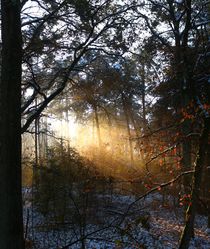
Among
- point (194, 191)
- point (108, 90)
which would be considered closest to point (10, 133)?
point (194, 191)

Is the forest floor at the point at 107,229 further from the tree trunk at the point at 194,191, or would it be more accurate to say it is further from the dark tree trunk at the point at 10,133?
the tree trunk at the point at 194,191

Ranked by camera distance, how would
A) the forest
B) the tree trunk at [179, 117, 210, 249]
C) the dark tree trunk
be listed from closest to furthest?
the tree trunk at [179, 117, 210, 249], the dark tree trunk, the forest

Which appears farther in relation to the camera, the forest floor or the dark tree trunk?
the forest floor

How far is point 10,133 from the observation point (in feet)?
19.2

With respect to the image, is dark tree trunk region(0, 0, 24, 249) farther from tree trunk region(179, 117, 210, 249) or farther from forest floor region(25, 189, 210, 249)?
forest floor region(25, 189, 210, 249)

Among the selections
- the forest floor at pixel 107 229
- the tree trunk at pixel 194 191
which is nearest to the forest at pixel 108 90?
the forest floor at pixel 107 229

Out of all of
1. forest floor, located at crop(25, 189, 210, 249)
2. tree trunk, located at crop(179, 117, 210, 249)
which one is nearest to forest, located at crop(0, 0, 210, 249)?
forest floor, located at crop(25, 189, 210, 249)

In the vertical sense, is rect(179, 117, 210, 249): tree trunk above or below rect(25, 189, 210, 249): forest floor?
above

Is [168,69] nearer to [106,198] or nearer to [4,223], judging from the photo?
[106,198]

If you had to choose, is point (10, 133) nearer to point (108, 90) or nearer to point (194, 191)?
point (194, 191)

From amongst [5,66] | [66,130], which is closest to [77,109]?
[5,66]

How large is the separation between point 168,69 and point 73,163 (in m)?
5.38

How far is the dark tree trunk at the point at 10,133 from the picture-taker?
5625mm

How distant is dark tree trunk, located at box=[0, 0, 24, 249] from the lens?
562 cm
